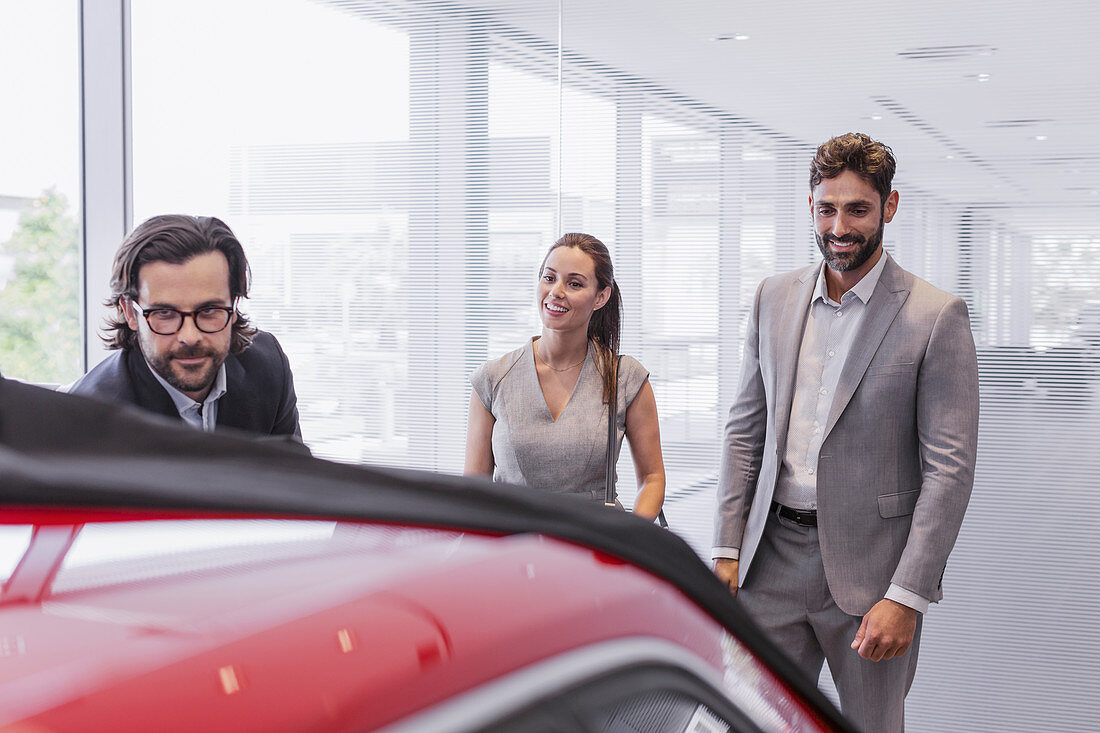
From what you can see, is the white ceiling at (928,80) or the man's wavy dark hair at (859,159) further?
the white ceiling at (928,80)

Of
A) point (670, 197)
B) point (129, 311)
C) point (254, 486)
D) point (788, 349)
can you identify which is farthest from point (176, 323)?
point (670, 197)

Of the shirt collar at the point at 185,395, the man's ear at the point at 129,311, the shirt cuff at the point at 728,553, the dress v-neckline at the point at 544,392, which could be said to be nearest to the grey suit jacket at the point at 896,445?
the shirt cuff at the point at 728,553

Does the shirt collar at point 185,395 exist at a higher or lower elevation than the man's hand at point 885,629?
higher

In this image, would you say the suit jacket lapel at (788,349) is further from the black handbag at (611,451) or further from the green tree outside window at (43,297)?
the green tree outside window at (43,297)

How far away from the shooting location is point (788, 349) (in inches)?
95.2

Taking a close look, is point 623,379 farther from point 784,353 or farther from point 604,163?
point 604,163

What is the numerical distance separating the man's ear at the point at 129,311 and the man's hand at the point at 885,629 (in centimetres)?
178

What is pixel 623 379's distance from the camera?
259 centimetres

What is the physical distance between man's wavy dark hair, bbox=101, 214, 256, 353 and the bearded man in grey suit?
1.43m

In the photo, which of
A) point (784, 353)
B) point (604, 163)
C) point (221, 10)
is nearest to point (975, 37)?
point (604, 163)

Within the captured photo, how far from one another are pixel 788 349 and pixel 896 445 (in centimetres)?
36

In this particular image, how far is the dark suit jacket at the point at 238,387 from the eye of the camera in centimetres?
152

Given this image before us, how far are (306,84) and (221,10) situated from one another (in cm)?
63

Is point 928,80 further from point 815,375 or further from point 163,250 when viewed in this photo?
Answer: point 163,250
